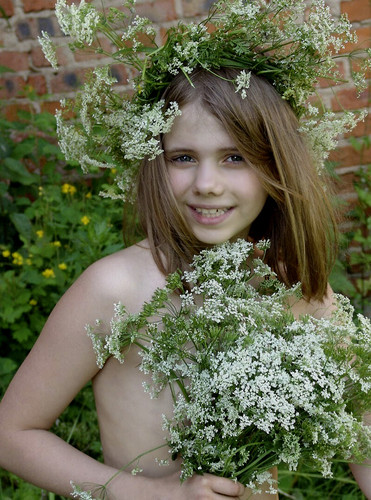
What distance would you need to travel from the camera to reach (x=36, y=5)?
10.6 feet

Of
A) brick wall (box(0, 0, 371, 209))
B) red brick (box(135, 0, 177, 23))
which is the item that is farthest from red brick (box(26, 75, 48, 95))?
red brick (box(135, 0, 177, 23))

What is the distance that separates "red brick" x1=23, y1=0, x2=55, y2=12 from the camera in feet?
10.5

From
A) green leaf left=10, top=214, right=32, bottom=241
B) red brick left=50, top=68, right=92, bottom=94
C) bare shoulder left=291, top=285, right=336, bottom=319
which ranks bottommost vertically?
bare shoulder left=291, top=285, right=336, bottom=319

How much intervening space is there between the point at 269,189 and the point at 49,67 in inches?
77.2

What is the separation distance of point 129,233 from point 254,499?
0.89 m

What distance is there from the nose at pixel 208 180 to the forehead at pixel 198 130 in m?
0.05

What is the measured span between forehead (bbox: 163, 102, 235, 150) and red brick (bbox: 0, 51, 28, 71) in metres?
1.97

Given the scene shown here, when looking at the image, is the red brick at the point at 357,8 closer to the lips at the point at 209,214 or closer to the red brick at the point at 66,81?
the red brick at the point at 66,81

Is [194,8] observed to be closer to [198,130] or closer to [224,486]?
[198,130]

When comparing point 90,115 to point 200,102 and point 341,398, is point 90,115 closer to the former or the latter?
point 200,102

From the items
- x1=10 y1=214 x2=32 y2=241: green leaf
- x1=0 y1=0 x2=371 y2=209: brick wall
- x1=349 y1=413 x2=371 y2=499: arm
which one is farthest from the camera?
x1=0 y1=0 x2=371 y2=209: brick wall

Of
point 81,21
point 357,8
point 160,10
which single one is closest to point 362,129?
point 357,8

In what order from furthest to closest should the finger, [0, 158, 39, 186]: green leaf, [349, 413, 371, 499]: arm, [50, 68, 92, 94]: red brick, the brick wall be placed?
[50, 68, 92, 94]: red brick
the brick wall
[0, 158, 39, 186]: green leaf
[349, 413, 371, 499]: arm
the finger

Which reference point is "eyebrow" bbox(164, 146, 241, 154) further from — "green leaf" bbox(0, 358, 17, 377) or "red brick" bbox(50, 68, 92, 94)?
"red brick" bbox(50, 68, 92, 94)
